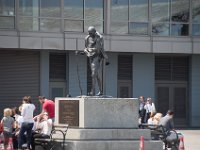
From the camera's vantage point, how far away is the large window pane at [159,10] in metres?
42.9

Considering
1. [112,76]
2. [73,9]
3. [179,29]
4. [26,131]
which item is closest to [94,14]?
[73,9]

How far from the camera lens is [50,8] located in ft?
134

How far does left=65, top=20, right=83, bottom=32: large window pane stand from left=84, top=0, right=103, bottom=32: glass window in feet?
1.19

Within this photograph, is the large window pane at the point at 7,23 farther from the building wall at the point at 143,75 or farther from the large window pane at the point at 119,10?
the building wall at the point at 143,75

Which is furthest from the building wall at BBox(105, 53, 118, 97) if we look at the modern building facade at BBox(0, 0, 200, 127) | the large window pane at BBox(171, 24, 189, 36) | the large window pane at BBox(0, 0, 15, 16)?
the large window pane at BBox(0, 0, 15, 16)

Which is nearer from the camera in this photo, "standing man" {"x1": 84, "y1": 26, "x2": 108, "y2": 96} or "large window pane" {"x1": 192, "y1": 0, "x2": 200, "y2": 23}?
"standing man" {"x1": 84, "y1": 26, "x2": 108, "y2": 96}

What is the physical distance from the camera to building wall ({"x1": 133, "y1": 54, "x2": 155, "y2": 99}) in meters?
43.1

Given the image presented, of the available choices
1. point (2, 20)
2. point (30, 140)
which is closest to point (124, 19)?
point (2, 20)

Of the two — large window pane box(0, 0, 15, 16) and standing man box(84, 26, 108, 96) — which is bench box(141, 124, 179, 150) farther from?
large window pane box(0, 0, 15, 16)

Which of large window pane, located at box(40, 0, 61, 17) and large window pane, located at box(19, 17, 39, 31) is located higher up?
large window pane, located at box(40, 0, 61, 17)

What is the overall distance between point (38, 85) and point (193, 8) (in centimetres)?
1096

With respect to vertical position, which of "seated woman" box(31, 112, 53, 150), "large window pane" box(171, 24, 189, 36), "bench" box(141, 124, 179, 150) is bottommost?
"bench" box(141, 124, 179, 150)

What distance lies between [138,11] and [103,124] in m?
23.4

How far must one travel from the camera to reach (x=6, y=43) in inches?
1534
